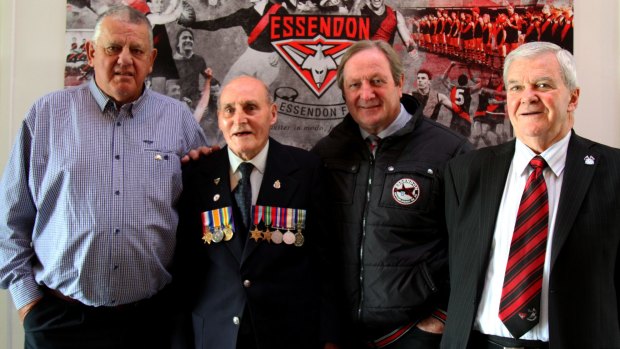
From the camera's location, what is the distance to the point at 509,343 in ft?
5.95

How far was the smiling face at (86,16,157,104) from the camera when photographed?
2.24 m

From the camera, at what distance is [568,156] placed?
73.8 inches

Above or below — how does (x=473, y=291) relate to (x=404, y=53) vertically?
below

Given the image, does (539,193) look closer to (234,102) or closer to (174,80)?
(234,102)

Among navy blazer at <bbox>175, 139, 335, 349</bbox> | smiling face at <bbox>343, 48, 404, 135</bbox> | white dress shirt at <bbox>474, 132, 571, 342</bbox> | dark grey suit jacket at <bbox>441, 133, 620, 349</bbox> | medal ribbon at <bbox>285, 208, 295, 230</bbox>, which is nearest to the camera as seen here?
dark grey suit jacket at <bbox>441, 133, 620, 349</bbox>

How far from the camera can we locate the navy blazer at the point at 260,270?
204 cm

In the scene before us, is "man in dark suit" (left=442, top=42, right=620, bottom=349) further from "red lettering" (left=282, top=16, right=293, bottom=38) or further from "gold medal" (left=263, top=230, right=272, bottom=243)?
"red lettering" (left=282, top=16, right=293, bottom=38)

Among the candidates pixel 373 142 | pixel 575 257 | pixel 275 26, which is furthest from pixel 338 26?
pixel 575 257

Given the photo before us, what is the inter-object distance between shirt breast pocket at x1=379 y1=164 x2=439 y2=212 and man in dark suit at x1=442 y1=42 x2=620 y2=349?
192mm

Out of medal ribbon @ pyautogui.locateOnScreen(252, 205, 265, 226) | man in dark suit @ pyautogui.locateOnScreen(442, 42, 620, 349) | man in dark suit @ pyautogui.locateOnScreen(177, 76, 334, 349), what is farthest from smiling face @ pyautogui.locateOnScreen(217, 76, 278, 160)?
man in dark suit @ pyautogui.locateOnScreen(442, 42, 620, 349)

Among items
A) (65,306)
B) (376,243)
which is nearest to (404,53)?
(376,243)

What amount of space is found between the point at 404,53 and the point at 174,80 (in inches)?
51.2

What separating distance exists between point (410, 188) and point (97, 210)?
129cm

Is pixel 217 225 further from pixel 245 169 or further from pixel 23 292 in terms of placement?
pixel 23 292
